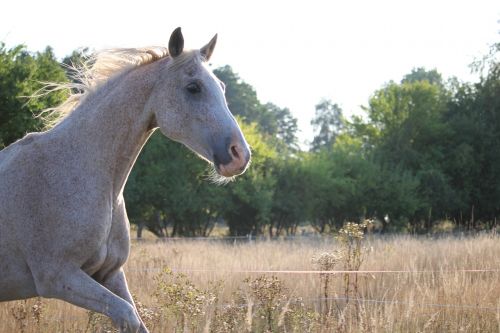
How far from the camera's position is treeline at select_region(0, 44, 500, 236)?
32569mm

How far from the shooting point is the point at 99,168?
4113 millimetres

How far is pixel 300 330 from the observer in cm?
560

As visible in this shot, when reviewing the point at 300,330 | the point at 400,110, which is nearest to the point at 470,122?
the point at 400,110

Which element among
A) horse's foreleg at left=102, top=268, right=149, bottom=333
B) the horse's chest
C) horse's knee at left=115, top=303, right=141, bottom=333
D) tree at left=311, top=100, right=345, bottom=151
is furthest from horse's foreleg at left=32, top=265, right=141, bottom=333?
tree at left=311, top=100, right=345, bottom=151

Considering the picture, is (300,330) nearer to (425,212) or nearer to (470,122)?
(425,212)

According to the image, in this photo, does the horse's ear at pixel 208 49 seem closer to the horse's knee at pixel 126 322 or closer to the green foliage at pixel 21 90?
the horse's knee at pixel 126 322

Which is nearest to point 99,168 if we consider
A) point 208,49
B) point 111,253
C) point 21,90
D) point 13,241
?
point 111,253

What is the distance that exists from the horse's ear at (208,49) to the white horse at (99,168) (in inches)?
0.4

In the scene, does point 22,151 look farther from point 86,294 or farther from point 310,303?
point 310,303

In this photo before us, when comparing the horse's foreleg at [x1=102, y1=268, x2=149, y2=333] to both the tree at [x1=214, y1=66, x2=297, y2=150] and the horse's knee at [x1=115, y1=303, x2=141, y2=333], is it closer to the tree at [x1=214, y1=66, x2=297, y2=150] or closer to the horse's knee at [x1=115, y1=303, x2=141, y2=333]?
the horse's knee at [x1=115, y1=303, x2=141, y2=333]

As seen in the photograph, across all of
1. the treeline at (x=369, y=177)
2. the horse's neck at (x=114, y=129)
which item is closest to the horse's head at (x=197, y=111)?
the horse's neck at (x=114, y=129)

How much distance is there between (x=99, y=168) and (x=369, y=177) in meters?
33.5

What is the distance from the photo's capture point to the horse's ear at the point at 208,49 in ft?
14.4

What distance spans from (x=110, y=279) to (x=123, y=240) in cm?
28
